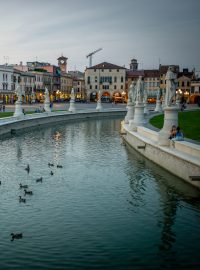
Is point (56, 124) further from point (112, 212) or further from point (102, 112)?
point (112, 212)

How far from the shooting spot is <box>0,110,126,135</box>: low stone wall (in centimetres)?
4312

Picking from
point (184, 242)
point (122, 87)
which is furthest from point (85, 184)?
point (122, 87)

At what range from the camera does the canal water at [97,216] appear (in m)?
12.5

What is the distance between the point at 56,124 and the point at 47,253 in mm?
45432

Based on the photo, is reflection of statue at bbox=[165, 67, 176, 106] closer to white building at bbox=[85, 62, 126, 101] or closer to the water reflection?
the water reflection

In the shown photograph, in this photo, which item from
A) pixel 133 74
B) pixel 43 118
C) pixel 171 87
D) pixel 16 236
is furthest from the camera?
pixel 133 74

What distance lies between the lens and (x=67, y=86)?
16050 cm

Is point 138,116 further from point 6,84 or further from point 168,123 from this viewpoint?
point 6,84

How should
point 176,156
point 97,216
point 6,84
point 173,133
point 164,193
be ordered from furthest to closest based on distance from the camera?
1. point 6,84
2. point 173,133
3. point 176,156
4. point 164,193
5. point 97,216

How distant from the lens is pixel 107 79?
144625 millimetres

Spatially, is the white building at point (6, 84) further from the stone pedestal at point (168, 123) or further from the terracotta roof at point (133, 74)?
the stone pedestal at point (168, 123)

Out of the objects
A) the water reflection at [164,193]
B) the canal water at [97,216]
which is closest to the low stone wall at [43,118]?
the canal water at [97,216]

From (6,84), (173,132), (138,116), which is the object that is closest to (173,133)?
(173,132)

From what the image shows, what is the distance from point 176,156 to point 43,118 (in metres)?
35.9
